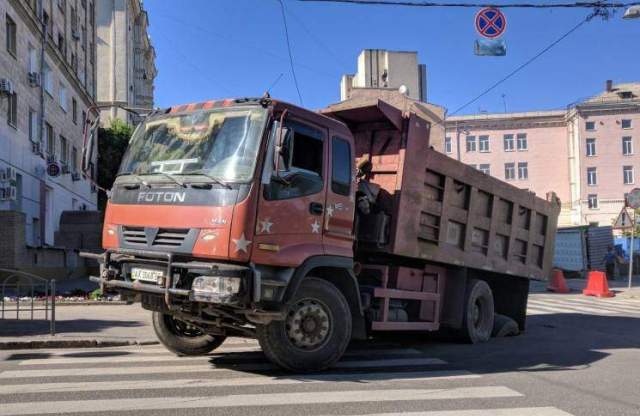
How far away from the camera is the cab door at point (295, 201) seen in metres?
5.99

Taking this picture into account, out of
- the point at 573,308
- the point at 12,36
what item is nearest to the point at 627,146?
the point at 573,308

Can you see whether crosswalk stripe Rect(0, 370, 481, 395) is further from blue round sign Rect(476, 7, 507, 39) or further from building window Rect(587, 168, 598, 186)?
building window Rect(587, 168, 598, 186)

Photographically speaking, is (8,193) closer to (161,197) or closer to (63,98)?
(63,98)

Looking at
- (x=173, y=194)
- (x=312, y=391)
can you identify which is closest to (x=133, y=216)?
(x=173, y=194)

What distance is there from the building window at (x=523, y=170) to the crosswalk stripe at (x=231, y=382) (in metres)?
59.8

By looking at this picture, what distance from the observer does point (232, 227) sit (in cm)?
573

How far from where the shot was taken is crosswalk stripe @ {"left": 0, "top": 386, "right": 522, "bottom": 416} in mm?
5023

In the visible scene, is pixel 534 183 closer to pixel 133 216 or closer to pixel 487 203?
pixel 487 203

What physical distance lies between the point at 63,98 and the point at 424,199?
26492 mm

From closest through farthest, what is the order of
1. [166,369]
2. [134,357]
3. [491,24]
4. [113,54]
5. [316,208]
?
[316,208] < [166,369] < [134,357] < [491,24] < [113,54]

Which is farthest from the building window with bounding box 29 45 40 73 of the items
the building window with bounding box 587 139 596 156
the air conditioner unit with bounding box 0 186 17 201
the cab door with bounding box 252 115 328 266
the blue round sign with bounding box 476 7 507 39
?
the building window with bounding box 587 139 596 156

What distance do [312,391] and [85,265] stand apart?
2099 cm

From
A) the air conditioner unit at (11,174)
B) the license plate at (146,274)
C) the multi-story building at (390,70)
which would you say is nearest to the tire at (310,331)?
the license plate at (146,274)

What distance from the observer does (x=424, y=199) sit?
27.3 ft
